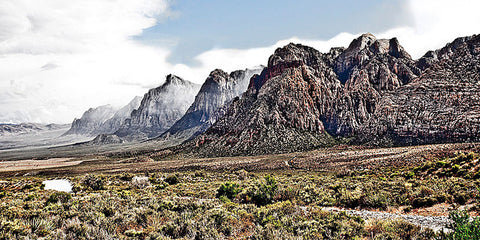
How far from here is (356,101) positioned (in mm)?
125000

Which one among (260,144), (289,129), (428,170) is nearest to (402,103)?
(289,129)

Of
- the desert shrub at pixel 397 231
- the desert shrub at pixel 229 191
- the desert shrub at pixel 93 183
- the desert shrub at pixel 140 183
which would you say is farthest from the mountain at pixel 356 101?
the desert shrub at pixel 93 183

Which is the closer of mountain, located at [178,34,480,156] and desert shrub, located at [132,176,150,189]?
desert shrub, located at [132,176,150,189]

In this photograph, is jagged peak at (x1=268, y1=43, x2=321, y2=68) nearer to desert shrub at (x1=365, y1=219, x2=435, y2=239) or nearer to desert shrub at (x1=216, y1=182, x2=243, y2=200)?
desert shrub at (x1=216, y1=182, x2=243, y2=200)

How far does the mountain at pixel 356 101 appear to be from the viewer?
67000 millimetres

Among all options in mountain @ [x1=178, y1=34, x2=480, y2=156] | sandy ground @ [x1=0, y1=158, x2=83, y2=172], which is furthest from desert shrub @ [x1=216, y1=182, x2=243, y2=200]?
sandy ground @ [x1=0, y1=158, x2=83, y2=172]

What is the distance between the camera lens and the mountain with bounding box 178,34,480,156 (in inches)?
2638

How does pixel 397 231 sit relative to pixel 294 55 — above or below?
below

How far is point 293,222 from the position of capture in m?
10.0

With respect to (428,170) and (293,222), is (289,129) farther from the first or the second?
(293,222)

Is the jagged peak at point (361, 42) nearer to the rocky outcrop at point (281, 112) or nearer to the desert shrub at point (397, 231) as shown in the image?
the rocky outcrop at point (281, 112)

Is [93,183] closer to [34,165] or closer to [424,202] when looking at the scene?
[424,202]

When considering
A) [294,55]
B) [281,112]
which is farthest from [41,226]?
[294,55]

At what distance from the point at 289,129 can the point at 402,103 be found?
46.1 meters
